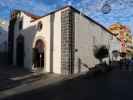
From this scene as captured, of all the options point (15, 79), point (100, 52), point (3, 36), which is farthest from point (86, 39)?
point (3, 36)

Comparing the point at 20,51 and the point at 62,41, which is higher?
the point at 62,41

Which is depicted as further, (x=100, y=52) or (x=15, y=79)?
(x=100, y=52)

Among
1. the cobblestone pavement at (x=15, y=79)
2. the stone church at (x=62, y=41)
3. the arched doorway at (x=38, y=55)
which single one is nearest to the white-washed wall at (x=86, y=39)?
the stone church at (x=62, y=41)

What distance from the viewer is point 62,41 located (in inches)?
1101

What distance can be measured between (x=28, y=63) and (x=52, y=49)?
6.15m

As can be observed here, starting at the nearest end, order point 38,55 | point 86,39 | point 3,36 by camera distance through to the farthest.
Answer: point 86,39, point 38,55, point 3,36

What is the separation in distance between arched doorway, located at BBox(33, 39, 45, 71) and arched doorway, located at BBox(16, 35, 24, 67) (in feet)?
15.8

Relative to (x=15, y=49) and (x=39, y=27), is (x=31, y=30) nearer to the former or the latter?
(x=39, y=27)

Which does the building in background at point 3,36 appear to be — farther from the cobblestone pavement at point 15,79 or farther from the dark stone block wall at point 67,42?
the dark stone block wall at point 67,42

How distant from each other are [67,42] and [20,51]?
40.4 feet

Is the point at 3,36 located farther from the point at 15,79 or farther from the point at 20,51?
the point at 15,79

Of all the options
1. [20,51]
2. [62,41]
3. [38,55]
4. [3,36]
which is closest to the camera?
[62,41]

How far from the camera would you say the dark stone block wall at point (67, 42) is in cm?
2717

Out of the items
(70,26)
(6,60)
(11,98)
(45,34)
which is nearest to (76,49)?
(70,26)
